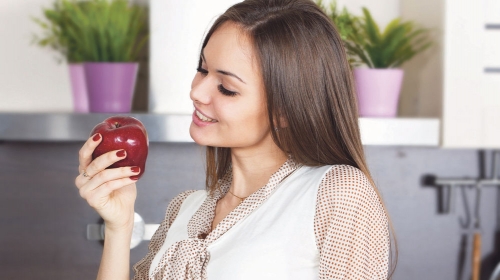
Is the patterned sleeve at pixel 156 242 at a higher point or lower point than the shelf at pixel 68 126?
lower

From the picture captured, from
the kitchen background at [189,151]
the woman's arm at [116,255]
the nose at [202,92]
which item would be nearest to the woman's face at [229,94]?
the nose at [202,92]

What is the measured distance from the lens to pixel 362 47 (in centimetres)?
196

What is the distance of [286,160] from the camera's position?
116 centimetres

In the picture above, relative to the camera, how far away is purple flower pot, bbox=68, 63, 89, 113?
6.35 ft

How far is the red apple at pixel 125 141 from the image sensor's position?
106 centimetres

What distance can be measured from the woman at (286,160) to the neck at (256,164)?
2 centimetres

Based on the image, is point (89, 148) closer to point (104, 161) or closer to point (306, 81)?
point (104, 161)

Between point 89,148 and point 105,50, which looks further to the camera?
point 105,50

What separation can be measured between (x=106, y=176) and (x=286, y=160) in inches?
11.8

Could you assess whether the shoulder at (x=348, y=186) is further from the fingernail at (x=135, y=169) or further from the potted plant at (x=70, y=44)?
the potted plant at (x=70, y=44)

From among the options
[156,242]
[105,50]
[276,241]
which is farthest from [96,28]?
[276,241]

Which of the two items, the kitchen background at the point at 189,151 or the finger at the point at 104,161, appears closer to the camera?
the finger at the point at 104,161

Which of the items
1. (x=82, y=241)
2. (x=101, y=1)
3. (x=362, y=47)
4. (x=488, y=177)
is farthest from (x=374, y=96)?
(x=82, y=241)

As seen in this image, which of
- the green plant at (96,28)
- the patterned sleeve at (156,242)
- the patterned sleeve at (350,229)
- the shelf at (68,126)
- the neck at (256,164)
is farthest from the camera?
the green plant at (96,28)
